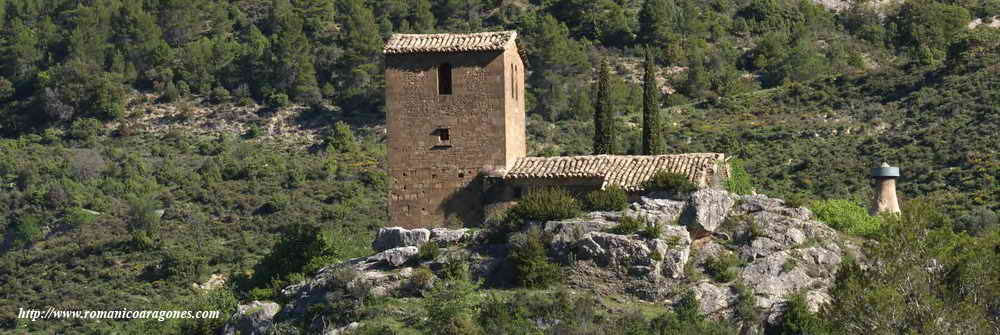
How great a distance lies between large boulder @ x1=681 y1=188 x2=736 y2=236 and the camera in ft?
95.8

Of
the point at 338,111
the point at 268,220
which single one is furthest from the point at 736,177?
the point at 338,111

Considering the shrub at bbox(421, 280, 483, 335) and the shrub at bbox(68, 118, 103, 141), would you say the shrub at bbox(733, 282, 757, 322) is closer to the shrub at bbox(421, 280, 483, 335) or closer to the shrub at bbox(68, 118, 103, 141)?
the shrub at bbox(421, 280, 483, 335)

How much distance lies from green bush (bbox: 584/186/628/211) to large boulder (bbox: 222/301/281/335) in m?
6.52

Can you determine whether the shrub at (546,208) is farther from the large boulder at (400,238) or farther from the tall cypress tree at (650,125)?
the tall cypress tree at (650,125)

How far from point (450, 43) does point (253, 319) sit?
7.28 meters

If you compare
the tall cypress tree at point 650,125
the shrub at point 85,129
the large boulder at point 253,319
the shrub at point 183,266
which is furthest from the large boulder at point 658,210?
the shrub at point 85,129

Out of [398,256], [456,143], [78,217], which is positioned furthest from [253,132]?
[398,256]

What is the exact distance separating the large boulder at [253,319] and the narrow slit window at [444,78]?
5.87m

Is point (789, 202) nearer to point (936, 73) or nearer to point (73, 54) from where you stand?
point (936, 73)

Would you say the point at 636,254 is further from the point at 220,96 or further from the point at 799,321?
the point at 220,96

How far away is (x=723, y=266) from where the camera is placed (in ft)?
93.1

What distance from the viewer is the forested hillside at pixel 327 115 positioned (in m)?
49.1

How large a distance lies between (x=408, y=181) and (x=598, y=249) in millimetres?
5308

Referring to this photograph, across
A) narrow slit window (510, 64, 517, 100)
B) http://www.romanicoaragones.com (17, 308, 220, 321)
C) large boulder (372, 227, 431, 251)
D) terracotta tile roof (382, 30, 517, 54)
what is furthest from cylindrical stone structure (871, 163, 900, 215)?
http://www.romanicoaragones.com (17, 308, 220, 321)
